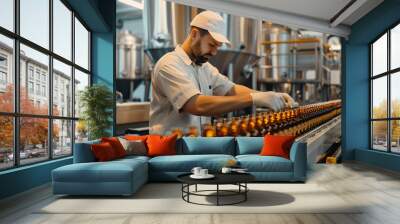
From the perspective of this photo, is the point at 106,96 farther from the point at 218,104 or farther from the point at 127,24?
the point at 127,24

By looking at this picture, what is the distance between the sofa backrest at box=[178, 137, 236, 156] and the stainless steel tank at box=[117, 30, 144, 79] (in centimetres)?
344

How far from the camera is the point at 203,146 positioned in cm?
595

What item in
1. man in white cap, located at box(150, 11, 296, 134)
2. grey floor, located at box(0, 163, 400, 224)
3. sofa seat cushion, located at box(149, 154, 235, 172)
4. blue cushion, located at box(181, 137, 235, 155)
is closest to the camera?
grey floor, located at box(0, 163, 400, 224)

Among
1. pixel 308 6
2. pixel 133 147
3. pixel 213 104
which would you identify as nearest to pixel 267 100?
pixel 213 104

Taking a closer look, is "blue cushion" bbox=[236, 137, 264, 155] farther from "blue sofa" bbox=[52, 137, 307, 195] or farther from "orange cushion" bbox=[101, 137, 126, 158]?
"orange cushion" bbox=[101, 137, 126, 158]

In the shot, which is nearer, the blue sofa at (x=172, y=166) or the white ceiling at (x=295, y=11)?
the blue sofa at (x=172, y=166)

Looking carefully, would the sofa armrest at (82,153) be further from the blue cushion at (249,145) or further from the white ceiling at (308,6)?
the white ceiling at (308,6)

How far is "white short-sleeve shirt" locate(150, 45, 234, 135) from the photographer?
17.7 feet

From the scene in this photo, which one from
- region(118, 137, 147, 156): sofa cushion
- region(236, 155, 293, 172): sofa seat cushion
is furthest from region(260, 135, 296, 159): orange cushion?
region(118, 137, 147, 156): sofa cushion

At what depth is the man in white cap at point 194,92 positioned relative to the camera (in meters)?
5.37

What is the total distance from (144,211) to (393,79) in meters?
5.36

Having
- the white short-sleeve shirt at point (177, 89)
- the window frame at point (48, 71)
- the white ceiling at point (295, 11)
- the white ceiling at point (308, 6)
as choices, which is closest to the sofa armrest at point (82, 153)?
the window frame at point (48, 71)

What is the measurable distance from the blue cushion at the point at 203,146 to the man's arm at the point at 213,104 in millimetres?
531

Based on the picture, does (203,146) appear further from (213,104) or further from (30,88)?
(30,88)
